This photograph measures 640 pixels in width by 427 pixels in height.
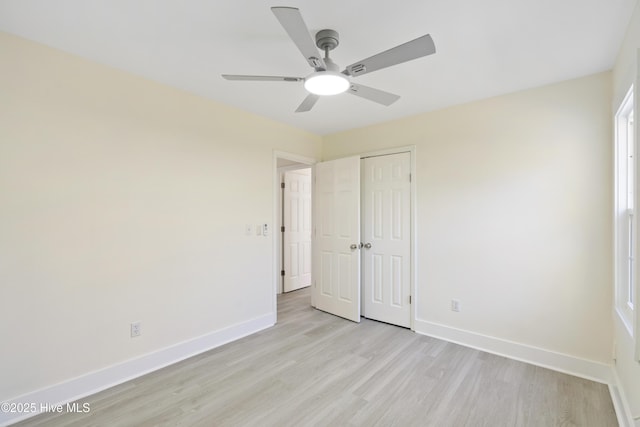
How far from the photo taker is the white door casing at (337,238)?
3.65m

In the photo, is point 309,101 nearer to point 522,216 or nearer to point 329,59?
point 329,59

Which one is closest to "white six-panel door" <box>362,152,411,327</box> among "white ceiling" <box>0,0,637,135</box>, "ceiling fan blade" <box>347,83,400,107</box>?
"white ceiling" <box>0,0,637,135</box>

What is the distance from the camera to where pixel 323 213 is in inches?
159

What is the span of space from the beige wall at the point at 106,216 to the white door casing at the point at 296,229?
177 cm

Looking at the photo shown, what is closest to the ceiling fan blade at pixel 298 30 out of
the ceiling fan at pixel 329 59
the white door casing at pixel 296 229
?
the ceiling fan at pixel 329 59

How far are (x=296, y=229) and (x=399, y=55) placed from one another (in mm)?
3908

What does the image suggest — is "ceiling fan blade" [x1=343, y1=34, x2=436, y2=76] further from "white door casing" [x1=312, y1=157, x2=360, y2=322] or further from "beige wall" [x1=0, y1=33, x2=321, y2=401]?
"white door casing" [x1=312, y1=157, x2=360, y2=322]

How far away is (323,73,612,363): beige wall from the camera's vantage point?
2.34 metres

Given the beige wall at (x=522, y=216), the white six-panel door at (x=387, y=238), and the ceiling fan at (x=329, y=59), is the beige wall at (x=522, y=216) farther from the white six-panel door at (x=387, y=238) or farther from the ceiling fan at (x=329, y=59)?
the ceiling fan at (x=329, y=59)

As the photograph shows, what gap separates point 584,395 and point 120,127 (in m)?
4.10

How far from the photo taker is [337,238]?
3.86 meters

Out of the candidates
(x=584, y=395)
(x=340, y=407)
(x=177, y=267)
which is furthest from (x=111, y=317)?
(x=584, y=395)

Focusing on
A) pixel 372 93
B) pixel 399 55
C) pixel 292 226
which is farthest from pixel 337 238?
pixel 399 55

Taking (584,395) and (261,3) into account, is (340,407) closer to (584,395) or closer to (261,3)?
(584,395)
